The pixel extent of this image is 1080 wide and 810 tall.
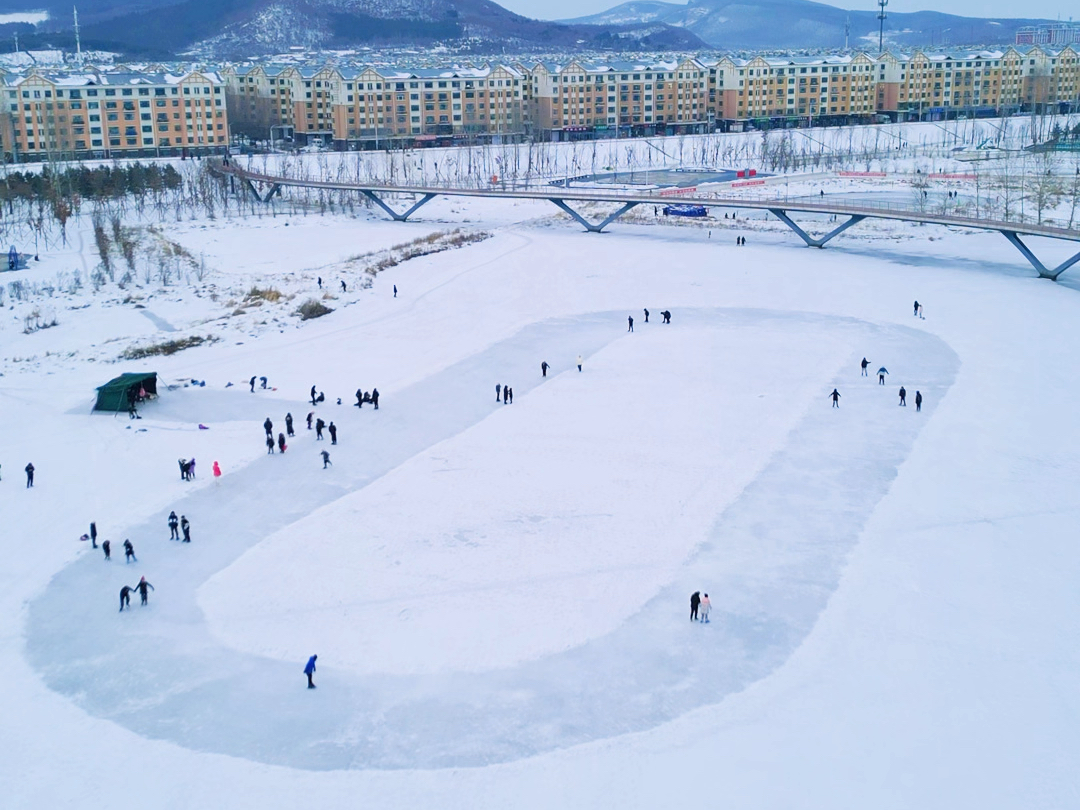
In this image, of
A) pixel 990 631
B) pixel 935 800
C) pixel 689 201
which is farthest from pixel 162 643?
pixel 689 201

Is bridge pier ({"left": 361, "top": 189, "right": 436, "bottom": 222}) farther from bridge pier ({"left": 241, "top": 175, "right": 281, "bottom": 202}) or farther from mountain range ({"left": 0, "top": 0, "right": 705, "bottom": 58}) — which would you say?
mountain range ({"left": 0, "top": 0, "right": 705, "bottom": 58})

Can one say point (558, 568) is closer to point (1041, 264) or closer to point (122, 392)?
point (122, 392)

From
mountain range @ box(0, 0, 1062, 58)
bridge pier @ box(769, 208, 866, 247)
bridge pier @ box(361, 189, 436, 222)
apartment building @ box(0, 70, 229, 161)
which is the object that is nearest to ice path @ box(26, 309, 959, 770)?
bridge pier @ box(769, 208, 866, 247)

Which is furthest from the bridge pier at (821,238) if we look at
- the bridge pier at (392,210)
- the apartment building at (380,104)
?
the apartment building at (380,104)

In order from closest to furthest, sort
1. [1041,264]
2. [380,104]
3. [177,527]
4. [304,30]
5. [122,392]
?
[177,527] < [122,392] < [1041,264] < [380,104] < [304,30]

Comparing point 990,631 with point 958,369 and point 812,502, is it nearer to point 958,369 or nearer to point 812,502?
point 812,502

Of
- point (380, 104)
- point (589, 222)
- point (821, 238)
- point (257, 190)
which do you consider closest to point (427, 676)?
point (821, 238)

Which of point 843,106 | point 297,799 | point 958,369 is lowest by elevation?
point 297,799
